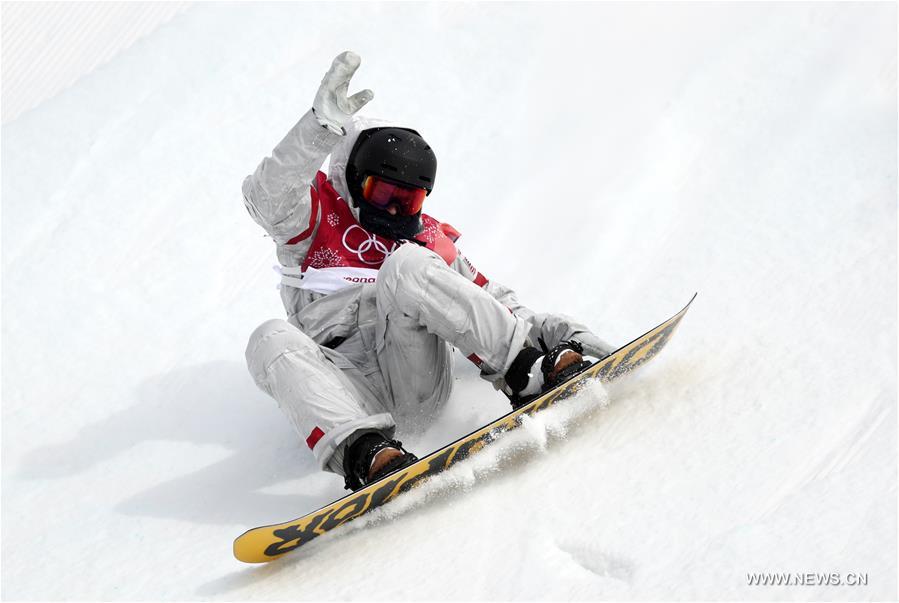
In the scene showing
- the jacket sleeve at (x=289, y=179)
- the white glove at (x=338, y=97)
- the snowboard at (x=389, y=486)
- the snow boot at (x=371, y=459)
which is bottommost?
the snowboard at (x=389, y=486)

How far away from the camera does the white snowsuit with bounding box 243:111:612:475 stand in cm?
278

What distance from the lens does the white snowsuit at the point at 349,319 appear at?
2779 millimetres

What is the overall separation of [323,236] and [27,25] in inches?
198

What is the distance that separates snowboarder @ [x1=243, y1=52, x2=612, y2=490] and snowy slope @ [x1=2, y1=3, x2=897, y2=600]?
233mm

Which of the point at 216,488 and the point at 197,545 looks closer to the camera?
the point at 197,545

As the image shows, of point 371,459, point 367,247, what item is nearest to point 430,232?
point 367,247

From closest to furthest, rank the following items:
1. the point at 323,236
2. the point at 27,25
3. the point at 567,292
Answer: the point at 323,236 → the point at 567,292 → the point at 27,25

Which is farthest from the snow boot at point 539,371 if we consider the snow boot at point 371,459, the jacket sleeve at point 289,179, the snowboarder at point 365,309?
the jacket sleeve at point 289,179

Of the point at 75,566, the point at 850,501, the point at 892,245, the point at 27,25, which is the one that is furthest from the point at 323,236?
the point at 27,25

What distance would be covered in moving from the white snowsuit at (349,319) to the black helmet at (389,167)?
0.19ft

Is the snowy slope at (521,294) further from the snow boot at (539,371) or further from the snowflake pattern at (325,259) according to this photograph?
the snowflake pattern at (325,259)

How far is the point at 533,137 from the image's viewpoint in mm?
5812

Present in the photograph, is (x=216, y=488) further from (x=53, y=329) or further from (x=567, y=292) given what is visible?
(x=567, y=292)

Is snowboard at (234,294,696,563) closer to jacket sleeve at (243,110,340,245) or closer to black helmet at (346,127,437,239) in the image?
black helmet at (346,127,437,239)
